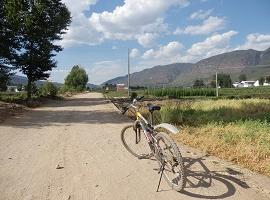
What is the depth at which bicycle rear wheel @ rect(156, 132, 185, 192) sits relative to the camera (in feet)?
17.6

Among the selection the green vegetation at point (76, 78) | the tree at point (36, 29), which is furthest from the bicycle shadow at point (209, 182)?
the green vegetation at point (76, 78)

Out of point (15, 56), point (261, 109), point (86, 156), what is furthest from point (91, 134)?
point (15, 56)

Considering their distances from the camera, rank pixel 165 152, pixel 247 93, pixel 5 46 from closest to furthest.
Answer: pixel 165 152 < pixel 5 46 < pixel 247 93

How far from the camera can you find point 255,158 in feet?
23.1

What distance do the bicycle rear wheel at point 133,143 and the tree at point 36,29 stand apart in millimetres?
13618

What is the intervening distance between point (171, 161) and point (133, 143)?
3200 mm

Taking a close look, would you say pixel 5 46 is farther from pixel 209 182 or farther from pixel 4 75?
pixel 209 182

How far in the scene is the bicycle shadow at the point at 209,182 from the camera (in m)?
5.34

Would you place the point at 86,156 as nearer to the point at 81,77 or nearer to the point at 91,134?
the point at 91,134

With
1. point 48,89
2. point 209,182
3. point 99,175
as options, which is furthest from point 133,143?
point 48,89

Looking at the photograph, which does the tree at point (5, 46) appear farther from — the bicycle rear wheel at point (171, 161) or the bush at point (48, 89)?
the bicycle rear wheel at point (171, 161)

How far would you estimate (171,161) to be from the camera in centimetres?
562

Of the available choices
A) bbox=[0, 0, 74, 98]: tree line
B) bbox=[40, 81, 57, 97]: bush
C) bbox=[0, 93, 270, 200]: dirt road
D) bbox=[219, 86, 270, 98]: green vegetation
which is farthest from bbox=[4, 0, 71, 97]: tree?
bbox=[219, 86, 270, 98]: green vegetation

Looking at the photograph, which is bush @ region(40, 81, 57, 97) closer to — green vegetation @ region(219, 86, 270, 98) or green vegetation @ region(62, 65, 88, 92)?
green vegetation @ region(219, 86, 270, 98)
